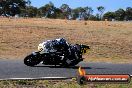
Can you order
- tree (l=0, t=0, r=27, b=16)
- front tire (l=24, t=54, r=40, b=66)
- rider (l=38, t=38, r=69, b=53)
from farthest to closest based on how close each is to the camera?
tree (l=0, t=0, r=27, b=16)
rider (l=38, t=38, r=69, b=53)
front tire (l=24, t=54, r=40, b=66)

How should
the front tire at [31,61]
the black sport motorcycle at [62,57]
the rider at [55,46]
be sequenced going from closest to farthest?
1. the front tire at [31,61]
2. the black sport motorcycle at [62,57]
3. the rider at [55,46]

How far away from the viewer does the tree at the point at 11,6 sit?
6981 cm

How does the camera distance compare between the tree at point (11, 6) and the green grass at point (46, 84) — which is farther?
the tree at point (11, 6)

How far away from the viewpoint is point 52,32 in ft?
116

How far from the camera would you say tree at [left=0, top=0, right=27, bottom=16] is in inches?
2749

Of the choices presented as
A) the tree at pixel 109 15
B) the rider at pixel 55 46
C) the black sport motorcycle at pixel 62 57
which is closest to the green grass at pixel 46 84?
the black sport motorcycle at pixel 62 57

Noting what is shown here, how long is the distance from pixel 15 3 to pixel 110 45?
141ft

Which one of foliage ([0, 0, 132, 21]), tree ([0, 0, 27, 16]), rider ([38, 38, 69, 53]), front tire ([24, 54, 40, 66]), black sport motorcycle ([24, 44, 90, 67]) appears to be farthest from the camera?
foliage ([0, 0, 132, 21])

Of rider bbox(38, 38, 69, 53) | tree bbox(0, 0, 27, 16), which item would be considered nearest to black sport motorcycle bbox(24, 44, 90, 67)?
rider bbox(38, 38, 69, 53)

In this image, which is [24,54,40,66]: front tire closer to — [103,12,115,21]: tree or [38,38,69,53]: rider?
[38,38,69,53]: rider

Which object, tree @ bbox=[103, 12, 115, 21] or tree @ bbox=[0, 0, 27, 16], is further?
tree @ bbox=[103, 12, 115, 21]

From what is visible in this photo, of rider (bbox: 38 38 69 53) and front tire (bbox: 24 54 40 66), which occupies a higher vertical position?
rider (bbox: 38 38 69 53)

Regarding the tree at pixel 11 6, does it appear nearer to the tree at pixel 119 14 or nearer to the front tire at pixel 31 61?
the tree at pixel 119 14

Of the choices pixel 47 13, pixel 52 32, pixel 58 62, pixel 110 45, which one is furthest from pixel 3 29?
pixel 47 13
